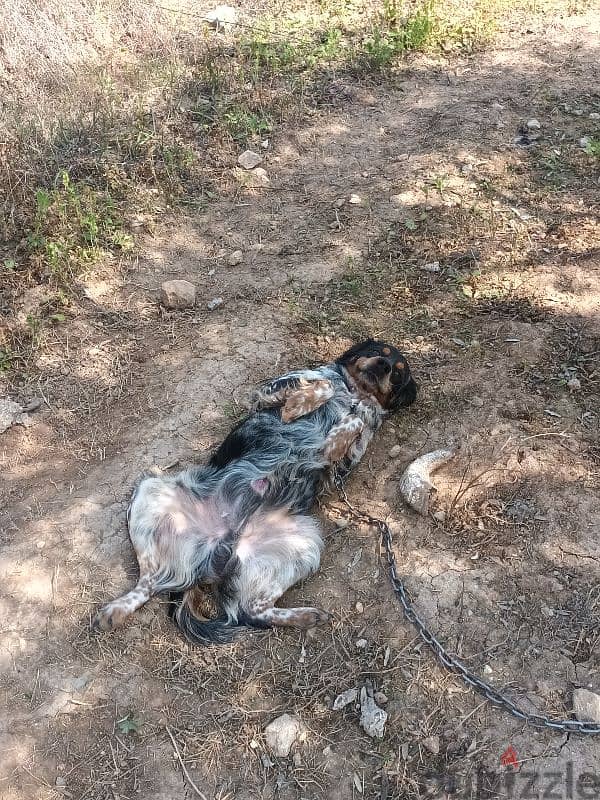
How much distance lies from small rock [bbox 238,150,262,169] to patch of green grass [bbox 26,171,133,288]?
55.9 inches

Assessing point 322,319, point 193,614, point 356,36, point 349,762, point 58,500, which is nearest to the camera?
point 349,762

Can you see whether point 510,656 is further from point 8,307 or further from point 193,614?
point 8,307

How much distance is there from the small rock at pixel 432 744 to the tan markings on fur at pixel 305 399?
1902mm

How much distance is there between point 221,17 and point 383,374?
602 centimetres

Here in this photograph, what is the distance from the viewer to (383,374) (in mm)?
4176

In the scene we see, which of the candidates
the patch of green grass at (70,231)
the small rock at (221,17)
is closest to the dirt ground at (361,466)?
the patch of green grass at (70,231)

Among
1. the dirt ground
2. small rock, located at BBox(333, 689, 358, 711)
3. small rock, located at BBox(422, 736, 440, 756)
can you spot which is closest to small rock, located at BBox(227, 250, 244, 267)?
the dirt ground

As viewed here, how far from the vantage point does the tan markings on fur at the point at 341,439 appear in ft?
13.2

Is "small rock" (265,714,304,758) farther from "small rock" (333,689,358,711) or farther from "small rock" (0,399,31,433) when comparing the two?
"small rock" (0,399,31,433)

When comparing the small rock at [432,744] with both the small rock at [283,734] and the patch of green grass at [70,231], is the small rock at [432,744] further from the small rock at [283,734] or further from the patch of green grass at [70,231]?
the patch of green grass at [70,231]

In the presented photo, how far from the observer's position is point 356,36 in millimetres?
7887

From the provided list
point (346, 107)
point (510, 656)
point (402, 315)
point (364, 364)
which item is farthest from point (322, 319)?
point (346, 107)

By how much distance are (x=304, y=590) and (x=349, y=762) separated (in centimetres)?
88

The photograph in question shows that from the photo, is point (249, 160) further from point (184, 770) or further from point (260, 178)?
point (184, 770)
